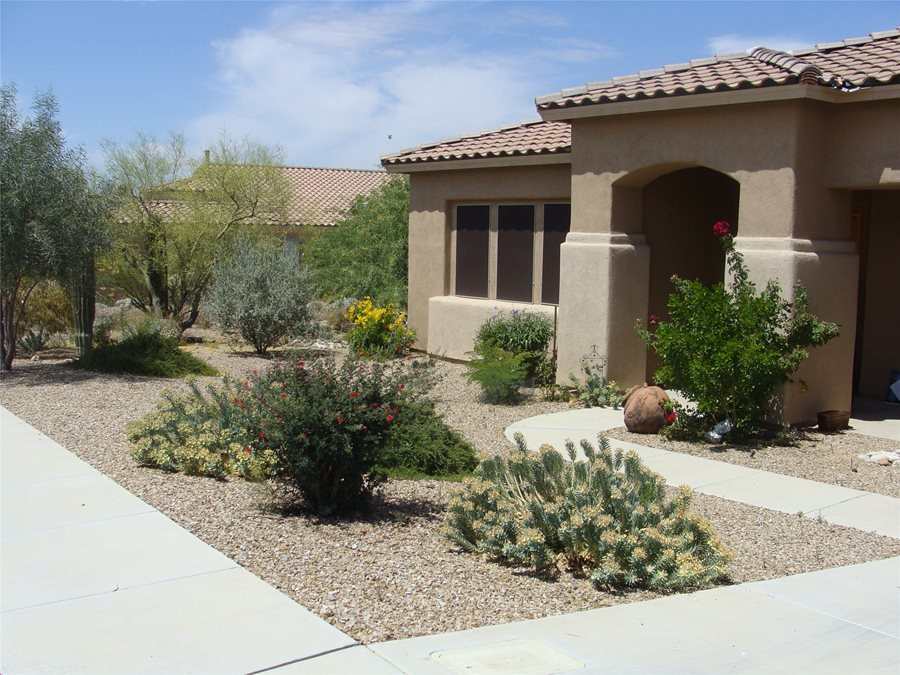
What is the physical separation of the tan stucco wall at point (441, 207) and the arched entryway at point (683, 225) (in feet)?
6.06

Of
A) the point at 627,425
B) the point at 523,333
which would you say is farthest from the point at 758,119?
the point at 523,333

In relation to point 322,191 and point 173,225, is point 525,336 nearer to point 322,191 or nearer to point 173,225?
point 173,225

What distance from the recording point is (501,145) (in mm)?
15836

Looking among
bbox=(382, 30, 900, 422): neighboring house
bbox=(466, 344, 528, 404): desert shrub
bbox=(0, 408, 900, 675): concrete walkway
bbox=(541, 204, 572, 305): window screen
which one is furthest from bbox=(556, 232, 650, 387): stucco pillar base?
bbox=(0, 408, 900, 675): concrete walkway

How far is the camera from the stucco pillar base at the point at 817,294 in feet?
34.7

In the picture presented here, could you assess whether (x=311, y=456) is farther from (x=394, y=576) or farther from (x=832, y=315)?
(x=832, y=315)

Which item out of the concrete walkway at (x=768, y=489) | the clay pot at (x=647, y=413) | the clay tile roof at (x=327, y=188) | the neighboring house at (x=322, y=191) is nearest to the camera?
the concrete walkway at (x=768, y=489)

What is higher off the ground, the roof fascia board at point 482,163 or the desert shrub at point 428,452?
the roof fascia board at point 482,163

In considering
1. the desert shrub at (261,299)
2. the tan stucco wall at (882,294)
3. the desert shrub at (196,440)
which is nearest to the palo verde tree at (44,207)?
the desert shrub at (261,299)

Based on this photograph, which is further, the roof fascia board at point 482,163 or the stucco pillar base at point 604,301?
the roof fascia board at point 482,163

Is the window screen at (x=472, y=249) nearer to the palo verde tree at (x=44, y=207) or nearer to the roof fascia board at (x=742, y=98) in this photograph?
the roof fascia board at (x=742, y=98)

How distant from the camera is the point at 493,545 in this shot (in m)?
6.23

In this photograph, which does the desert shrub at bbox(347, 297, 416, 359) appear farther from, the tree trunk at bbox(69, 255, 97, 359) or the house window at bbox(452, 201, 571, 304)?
the tree trunk at bbox(69, 255, 97, 359)

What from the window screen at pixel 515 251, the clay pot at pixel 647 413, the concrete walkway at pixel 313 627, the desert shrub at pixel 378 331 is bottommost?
the concrete walkway at pixel 313 627
